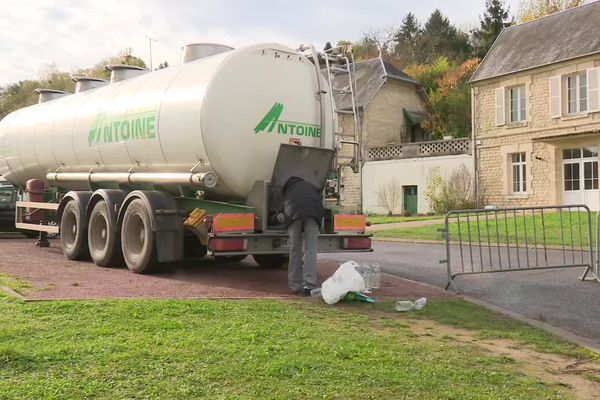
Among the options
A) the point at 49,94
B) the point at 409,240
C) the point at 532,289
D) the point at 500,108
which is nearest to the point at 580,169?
the point at 500,108

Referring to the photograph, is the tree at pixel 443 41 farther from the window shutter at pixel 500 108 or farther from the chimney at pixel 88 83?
the chimney at pixel 88 83

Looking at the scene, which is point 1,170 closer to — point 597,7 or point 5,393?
point 5,393

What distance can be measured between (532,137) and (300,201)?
21.2 meters

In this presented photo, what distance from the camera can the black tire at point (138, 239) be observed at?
9.09m

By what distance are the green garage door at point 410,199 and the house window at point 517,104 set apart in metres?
6.10

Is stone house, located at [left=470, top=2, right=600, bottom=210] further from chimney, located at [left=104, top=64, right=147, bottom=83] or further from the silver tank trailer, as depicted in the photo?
the silver tank trailer

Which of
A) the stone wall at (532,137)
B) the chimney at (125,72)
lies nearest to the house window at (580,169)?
the stone wall at (532,137)

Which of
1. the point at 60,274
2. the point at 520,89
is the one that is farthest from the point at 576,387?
the point at 520,89

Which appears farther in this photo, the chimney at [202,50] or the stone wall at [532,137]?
the stone wall at [532,137]

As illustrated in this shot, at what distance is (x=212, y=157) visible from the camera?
8.41 meters

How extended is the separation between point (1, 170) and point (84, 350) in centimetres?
1270

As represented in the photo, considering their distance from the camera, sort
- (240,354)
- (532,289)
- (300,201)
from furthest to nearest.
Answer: (532,289) → (300,201) → (240,354)

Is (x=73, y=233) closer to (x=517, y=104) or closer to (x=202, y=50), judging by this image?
(x=202, y=50)

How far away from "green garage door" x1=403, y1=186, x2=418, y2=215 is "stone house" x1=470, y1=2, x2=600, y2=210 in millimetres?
3852
